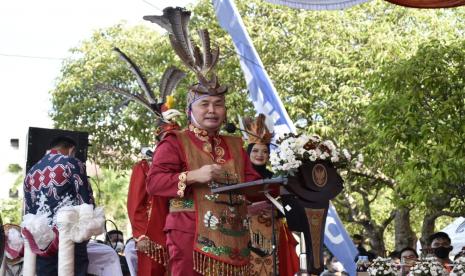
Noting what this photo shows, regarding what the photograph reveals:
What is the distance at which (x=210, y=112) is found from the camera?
598 cm

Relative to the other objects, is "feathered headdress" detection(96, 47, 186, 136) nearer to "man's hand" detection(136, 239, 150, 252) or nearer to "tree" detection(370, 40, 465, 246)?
"man's hand" detection(136, 239, 150, 252)

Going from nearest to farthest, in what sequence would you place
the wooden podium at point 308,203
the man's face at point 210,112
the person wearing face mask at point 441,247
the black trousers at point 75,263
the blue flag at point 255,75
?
the wooden podium at point 308,203, the man's face at point 210,112, the black trousers at point 75,263, the person wearing face mask at point 441,247, the blue flag at point 255,75

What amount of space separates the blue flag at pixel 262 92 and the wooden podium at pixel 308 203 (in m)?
5.54

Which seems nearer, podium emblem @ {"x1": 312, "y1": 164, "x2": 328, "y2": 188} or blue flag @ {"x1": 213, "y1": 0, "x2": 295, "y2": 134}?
podium emblem @ {"x1": 312, "y1": 164, "x2": 328, "y2": 188}

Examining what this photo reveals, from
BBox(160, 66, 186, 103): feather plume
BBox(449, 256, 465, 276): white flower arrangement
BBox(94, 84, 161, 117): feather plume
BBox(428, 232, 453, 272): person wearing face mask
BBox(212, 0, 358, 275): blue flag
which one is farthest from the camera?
BBox(212, 0, 358, 275): blue flag

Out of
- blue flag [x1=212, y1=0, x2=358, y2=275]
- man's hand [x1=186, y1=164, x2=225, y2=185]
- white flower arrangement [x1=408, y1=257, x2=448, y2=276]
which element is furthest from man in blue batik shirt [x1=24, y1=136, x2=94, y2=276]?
blue flag [x1=212, y1=0, x2=358, y2=275]

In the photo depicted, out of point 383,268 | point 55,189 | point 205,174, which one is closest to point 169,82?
point 55,189

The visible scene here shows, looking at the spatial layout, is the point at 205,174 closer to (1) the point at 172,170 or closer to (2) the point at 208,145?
(1) the point at 172,170

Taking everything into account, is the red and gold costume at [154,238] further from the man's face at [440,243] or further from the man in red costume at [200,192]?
the man's face at [440,243]

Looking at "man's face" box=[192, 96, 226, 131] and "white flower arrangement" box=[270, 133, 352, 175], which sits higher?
"man's face" box=[192, 96, 226, 131]

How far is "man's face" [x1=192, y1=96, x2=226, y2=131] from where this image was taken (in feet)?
19.6

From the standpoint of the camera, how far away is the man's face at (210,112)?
19.6ft

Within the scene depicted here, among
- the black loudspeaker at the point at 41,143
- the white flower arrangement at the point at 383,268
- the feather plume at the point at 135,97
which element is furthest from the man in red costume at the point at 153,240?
the black loudspeaker at the point at 41,143

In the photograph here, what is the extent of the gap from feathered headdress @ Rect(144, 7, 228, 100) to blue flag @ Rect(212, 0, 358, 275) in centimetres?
516
